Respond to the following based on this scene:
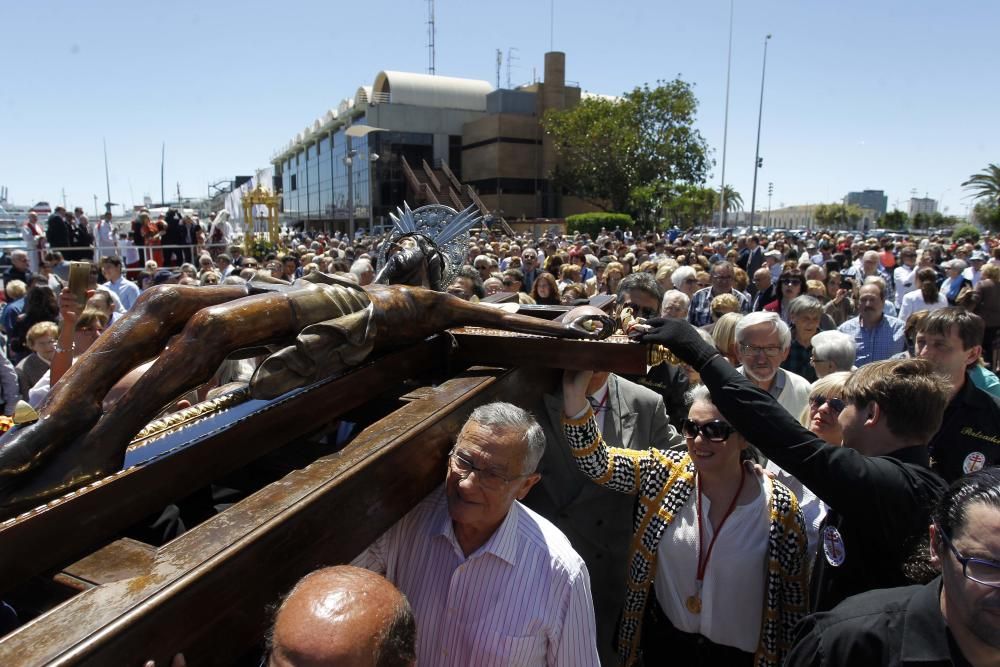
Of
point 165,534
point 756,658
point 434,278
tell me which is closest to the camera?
point 165,534

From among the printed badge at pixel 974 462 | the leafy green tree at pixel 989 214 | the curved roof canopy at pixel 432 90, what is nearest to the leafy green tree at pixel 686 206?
the leafy green tree at pixel 989 214

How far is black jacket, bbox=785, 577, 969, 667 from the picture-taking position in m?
1.41

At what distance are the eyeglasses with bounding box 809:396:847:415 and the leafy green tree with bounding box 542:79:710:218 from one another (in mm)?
32763

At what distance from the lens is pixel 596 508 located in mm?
3021

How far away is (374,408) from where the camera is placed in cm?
223

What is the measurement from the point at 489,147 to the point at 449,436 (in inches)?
1683

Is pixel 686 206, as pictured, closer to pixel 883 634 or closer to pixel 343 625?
pixel 883 634

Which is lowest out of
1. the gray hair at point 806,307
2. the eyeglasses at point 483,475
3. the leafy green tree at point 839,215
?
the eyeglasses at point 483,475

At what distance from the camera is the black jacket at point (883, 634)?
1405 millimetres

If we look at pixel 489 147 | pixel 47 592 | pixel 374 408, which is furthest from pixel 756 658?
pixel 489 147

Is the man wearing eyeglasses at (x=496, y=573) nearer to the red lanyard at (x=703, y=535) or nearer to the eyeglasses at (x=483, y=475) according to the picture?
the eyeglasses at (x=483, y=475)

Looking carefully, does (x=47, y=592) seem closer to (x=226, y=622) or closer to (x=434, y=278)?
(x=226, y=622)

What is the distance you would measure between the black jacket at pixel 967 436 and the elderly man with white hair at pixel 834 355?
622 millimetres

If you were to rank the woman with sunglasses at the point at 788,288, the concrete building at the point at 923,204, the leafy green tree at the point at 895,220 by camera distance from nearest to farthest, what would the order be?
the woman with sunglasses at the point at 788,288, the leafy green tree at the point at 895,220, the concrete building at the point at 923,204
